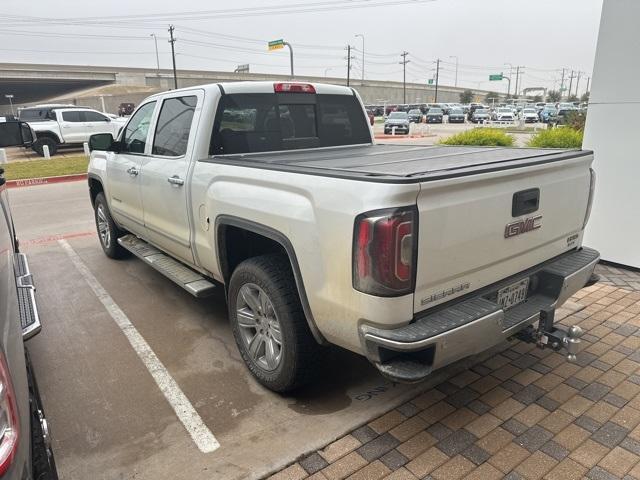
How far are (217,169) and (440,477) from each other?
232cm

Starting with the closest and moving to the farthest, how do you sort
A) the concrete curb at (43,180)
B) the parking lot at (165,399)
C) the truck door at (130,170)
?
the parking lot at (165,399) → the truck door at (130,170) → the concrete curb at (43,180)

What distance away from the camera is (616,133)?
17.1 ft

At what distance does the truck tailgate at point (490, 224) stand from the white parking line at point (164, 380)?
1484mm

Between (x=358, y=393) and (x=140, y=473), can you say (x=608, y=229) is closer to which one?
(x=358, y=393)

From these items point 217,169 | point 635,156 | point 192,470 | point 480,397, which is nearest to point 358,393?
point 480,397

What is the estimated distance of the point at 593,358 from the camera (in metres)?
3.62

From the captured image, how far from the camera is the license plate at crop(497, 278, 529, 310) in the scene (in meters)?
2.85

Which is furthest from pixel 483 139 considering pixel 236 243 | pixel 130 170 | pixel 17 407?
pixel 17 407

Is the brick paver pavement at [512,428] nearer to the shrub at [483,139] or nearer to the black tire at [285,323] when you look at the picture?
the black tire at [285,323]

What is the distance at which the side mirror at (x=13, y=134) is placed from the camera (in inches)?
130

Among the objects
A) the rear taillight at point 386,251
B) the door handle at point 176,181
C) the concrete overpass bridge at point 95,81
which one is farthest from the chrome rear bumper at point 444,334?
the concrete overpass bridge at point 95,81

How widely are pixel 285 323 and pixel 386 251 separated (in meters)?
0.94

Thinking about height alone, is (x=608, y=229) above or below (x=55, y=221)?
above

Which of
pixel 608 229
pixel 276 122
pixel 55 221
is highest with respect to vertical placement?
pixel 276 122
